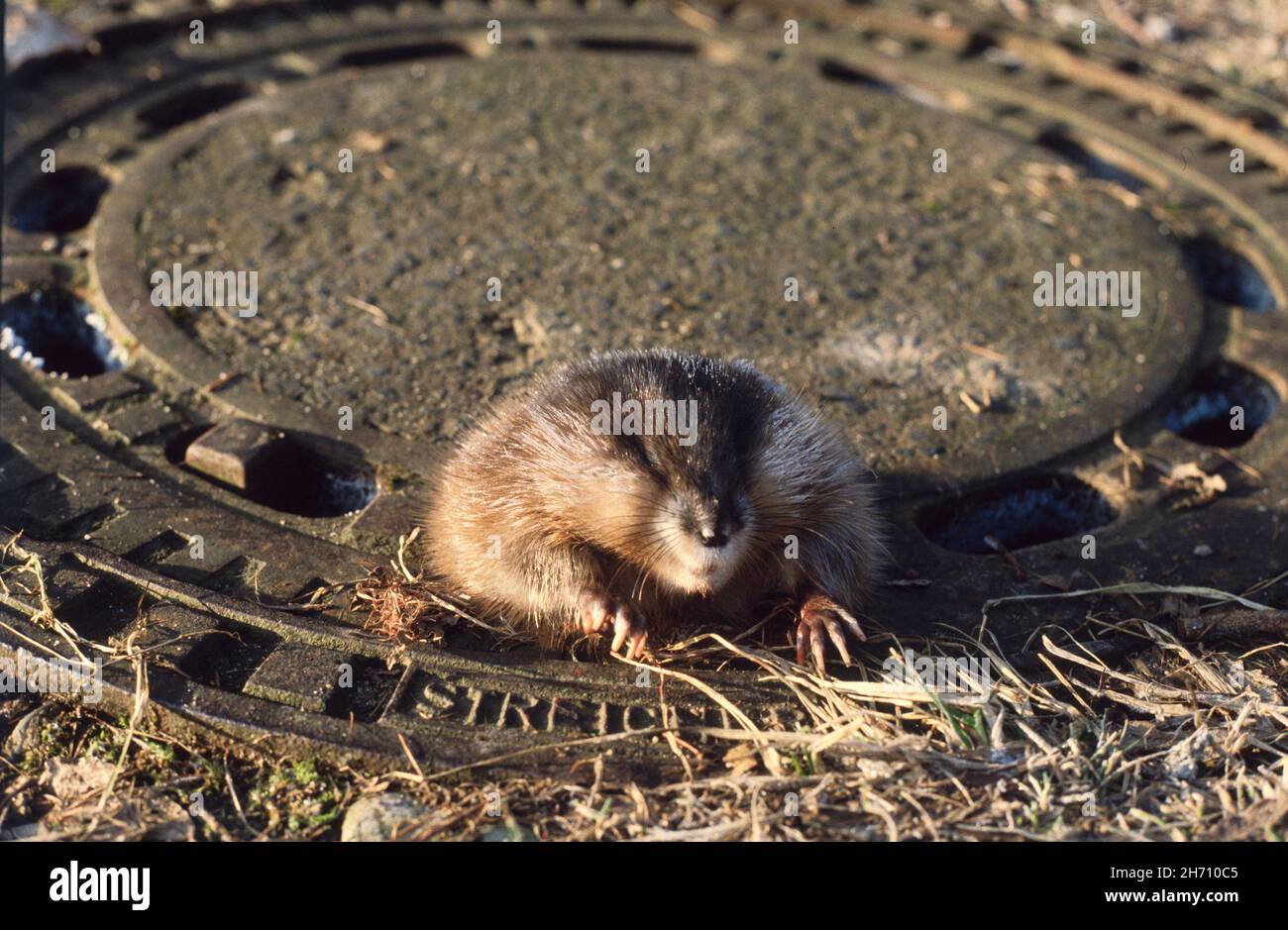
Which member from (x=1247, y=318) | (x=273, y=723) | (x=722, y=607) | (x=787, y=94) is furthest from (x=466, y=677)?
(x=787, y=94)

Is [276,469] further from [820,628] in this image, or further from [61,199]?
[61,199]

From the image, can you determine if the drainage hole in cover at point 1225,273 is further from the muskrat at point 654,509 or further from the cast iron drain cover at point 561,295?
the muskrat at point 654,509

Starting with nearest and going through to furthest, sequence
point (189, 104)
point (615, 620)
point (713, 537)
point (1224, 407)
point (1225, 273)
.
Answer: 1. point (713, 537)
2. point (615, 620)
3. point (1224, 407)
4. point (1225, 273)
5. point (189, 104)

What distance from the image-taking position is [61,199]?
20.6 feet

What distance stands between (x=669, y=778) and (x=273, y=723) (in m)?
1.11

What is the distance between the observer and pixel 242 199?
596 centimetres

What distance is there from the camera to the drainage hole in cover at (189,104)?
679 centimetres

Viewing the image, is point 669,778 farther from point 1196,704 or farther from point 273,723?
point 1196,704

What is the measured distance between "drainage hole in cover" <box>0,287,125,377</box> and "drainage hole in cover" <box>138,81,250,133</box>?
160cm
